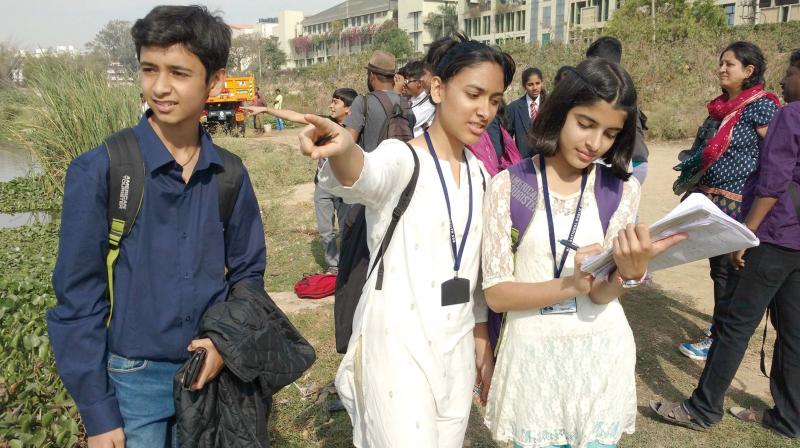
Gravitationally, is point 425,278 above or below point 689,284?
above

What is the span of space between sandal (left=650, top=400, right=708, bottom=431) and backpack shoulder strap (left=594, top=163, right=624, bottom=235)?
1888 millimetres

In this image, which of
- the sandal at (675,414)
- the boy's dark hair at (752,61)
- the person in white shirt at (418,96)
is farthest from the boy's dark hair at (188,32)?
the boy's dark hair at (752,61)

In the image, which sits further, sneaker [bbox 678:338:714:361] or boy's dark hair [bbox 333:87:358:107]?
boy's dark hair [bbox 333:87:358:107]

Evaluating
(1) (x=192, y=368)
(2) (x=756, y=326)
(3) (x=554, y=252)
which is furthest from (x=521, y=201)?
(2) (x=756, y=326)

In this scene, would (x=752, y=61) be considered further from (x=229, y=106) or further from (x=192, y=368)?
(x=229, y=106)

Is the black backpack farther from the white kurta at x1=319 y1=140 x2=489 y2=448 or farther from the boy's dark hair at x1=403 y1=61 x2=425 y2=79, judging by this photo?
the white kurta at x1=319 y1=140 x2=489 y2=448

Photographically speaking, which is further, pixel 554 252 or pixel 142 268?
pixel 554 252

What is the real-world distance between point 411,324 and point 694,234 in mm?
799

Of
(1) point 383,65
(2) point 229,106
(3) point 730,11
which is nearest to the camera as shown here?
(1) point 383,65

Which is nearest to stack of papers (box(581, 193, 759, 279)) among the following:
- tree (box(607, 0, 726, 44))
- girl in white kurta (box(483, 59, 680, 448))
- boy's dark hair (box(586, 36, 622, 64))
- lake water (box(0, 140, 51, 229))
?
girl in white kurta (box(483, 59, 680, 448))

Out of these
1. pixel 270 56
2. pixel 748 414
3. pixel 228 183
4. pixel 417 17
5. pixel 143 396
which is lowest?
pixel 748 414

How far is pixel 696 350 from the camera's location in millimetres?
4137

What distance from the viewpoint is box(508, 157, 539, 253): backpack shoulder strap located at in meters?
1.86

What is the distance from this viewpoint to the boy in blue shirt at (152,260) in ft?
5.03
